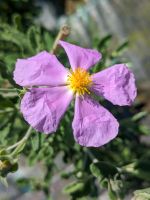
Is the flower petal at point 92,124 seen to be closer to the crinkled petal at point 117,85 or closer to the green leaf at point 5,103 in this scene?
the crinkled petal at point 117,85

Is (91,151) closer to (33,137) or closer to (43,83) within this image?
(33,137)

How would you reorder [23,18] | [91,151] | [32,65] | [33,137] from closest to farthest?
1. [32,65]
2. [33,137]
3. [91,151]
4. [23,18]

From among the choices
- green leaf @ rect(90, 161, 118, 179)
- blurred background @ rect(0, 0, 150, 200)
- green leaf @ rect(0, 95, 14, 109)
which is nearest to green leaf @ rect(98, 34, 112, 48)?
blurred background @ rect(0, 0, 150, 200)

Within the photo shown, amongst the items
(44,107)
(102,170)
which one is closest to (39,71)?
(44,107)

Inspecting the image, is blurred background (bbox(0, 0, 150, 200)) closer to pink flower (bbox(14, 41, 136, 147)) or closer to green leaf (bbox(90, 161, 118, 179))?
green leaf (bbox(90, 161, 118, 179))

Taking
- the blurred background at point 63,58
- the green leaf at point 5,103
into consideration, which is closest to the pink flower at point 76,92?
the blurred background at point 63,58

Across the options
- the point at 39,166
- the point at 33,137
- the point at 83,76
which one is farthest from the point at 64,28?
the point at 39,166

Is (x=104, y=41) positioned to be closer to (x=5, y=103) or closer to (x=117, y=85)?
(x=5, y=103)
